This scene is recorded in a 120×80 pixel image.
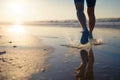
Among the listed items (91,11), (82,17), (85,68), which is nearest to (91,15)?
(91,11)

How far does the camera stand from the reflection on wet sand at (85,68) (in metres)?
3.67

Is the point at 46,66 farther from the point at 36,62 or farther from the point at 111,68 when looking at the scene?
the point at 111,68

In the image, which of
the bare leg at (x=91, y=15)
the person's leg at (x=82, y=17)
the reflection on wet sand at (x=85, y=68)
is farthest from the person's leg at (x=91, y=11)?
the reflection on wet sand at (x=85, y=68)

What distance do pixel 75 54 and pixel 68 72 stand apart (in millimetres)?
1699

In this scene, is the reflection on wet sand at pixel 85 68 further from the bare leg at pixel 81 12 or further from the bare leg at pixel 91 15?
the bare leg at pixel 91 15

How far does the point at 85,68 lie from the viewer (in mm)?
4184

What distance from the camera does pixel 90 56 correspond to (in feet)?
17.4

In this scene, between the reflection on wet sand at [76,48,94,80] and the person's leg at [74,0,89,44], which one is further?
the person's leg at [74,0,89,44]

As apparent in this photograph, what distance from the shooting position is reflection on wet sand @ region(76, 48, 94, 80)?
12.0 feet

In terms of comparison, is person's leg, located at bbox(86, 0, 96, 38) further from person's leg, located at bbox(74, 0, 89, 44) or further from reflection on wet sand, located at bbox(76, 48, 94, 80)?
reflection on wet sand, located at bbox(76, 48, 94, 80)

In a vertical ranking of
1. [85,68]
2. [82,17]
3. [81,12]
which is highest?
[81,12]

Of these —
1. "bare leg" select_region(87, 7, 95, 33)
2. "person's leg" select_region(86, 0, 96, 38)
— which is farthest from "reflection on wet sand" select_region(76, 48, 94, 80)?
"bare leg" select_region(87, 7, 95, 33)

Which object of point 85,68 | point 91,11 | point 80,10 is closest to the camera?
point 85,68

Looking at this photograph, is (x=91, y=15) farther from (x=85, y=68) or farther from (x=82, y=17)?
(x=85, y=68)
